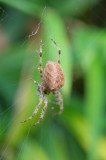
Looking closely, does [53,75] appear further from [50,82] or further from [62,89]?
[62,89]

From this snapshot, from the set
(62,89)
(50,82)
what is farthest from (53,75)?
(62,89)

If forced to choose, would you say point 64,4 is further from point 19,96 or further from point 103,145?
point 103,145

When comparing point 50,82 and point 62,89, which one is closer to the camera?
point 50,82

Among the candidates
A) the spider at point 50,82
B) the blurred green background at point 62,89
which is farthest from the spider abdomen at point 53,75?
the blurred green background at point 62,89

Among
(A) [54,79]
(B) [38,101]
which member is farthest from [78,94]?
(A) [54,79]

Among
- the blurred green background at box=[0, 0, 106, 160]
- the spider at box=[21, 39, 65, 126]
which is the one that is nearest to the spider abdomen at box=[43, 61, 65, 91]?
the spider at box=[21, 39, 65, 126]
